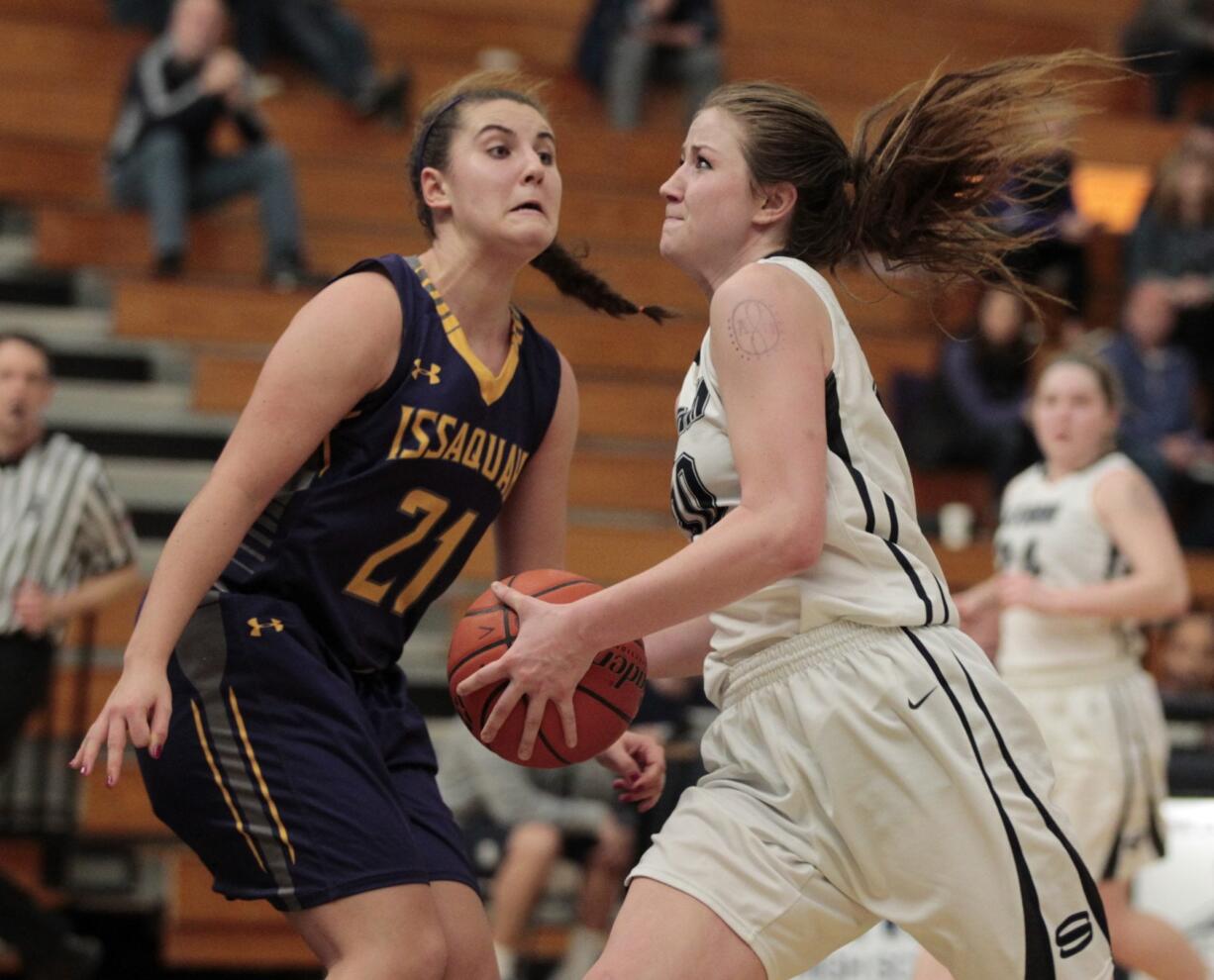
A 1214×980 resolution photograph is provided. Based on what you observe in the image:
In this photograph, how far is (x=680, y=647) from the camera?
303 centimetres

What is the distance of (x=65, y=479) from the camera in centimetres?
549

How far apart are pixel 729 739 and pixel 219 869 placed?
2.73 feet

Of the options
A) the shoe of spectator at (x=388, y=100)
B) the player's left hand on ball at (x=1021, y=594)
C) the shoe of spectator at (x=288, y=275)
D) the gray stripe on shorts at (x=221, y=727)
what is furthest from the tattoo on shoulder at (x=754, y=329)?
the shoe of spectator at (x=388, y=100)

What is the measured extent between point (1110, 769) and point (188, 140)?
4.98 m

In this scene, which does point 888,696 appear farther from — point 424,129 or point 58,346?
point 58,346

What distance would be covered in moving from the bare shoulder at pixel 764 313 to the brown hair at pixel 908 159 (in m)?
0.22

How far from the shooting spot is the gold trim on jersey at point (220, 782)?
275cm

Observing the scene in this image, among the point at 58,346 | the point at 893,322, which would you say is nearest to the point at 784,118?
the point at 58,346

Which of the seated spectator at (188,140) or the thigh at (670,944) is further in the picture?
the seated spectator at (188,140)

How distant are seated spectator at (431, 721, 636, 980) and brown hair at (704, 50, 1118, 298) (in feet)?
11.2

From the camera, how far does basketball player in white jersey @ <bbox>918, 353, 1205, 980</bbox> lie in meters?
5.01

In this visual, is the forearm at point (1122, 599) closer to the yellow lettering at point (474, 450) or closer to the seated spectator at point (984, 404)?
the yellow lettering at point (474, 450)

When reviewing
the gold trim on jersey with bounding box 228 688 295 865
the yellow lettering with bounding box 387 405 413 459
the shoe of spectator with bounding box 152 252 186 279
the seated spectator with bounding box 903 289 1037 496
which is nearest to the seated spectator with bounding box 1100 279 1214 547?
the seated spectator with bounding box 903 289 1037 496

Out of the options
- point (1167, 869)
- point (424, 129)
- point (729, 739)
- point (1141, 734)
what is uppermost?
point (424, 129)
